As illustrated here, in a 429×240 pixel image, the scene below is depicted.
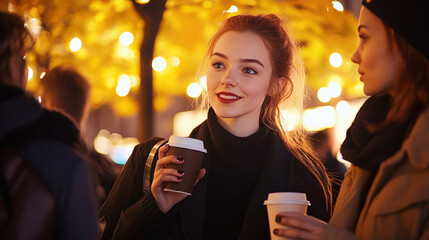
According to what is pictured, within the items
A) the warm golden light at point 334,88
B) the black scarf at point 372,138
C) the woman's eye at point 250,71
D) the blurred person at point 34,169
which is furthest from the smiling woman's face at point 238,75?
the warm golden light at point 334,88

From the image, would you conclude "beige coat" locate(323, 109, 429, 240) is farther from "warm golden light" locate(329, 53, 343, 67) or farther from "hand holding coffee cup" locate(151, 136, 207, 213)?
"warm golden light" locate(329, 53, 343, 67)

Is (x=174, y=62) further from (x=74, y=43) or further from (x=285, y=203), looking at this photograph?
(x=285, y=203)

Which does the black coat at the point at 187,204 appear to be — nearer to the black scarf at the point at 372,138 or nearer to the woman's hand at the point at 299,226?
the woman's hand at the point at 299,226

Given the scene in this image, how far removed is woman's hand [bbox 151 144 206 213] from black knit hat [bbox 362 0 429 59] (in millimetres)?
1240

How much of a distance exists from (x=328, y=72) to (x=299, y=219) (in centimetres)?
670

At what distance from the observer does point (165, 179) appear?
267 cm

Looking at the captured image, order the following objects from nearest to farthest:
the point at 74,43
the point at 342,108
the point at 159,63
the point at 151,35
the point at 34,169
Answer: the point at 34,169
the point at 151,35
the point at 74,43
the point at 159,63
the point at 342,108

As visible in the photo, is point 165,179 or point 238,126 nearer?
point 165,179

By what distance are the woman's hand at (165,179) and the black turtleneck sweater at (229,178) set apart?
0.64 ft

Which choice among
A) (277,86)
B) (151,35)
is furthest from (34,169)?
(151,35)

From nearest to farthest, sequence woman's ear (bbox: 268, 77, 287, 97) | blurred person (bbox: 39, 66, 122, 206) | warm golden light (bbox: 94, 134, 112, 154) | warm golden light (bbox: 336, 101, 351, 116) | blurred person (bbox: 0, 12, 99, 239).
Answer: blurred person (bbox: 0, 12, 99, 239) → woman's ear (bbox: 268, 77, 287, 97) → blurred person (bbox: 39, 66, 122, 206) → warm golden light (bbox: 336, 101, 351, 116) → warm golden light (bbox: 94, 134, 112, 154)

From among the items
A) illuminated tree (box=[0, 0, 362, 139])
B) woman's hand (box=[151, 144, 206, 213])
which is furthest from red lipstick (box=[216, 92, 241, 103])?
illuminated tree (box=[0, 0, 362, 139])

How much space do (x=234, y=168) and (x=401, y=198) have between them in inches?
48.3

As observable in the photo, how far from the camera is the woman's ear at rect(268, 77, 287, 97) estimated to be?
343cm
